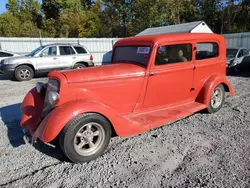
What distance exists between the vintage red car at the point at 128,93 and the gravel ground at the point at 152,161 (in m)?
0.31

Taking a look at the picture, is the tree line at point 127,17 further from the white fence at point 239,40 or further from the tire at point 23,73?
the tire at point 23,73

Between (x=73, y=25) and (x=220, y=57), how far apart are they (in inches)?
1110

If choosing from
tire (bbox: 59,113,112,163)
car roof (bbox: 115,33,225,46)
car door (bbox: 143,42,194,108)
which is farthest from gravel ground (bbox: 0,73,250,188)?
car roof (bbox: 115,33,225,46)

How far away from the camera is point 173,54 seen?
3965 millimetres

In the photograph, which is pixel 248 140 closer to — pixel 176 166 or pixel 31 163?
pixel 176 166

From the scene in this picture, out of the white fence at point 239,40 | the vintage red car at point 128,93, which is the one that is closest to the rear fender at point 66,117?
the vintage red car at point 128,93

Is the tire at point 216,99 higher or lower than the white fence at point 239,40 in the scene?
lower

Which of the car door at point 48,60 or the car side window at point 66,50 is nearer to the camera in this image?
the car door at point 48,60

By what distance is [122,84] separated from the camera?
3.49 metres

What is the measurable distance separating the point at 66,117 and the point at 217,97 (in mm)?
3670

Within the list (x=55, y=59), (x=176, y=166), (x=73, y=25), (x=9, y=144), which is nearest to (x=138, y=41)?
(x=176, y=166)

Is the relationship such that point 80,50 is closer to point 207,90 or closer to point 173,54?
point 173,54

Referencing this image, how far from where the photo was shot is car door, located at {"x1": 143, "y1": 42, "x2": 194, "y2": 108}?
3.75 meters

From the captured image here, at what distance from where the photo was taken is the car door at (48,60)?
9883 millimetres
